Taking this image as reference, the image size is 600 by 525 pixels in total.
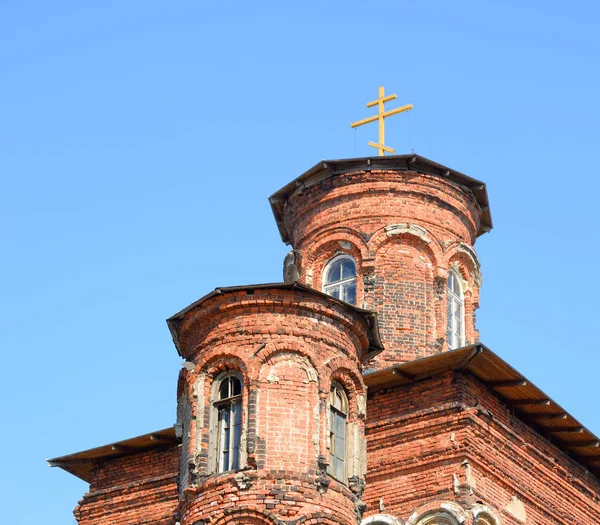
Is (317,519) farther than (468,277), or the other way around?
(468,277)

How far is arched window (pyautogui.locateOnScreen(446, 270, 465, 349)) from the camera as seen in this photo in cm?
2581

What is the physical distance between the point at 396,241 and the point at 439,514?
20.6ft

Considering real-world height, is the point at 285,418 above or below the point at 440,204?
below

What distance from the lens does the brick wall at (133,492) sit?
80.0 ft

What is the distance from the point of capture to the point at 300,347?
66.6 ft

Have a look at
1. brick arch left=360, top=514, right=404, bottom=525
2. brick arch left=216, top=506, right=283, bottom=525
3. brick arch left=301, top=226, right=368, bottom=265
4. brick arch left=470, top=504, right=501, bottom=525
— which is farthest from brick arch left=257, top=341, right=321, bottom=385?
brick arch left=301, top=226, right=368, bottom=265

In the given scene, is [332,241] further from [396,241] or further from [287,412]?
[287,412]

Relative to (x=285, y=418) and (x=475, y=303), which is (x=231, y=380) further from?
(x=475, y=303)

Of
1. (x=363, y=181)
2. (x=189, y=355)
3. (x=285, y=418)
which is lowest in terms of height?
(x=285, y=418)

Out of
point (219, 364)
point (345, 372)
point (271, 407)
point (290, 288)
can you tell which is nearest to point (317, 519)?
point (271, 407)

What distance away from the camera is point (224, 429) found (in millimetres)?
20203

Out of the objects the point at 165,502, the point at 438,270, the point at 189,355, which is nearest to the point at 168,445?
the point at 165,502

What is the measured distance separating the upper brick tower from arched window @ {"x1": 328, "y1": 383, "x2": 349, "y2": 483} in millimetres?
4392

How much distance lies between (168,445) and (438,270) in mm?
5532
